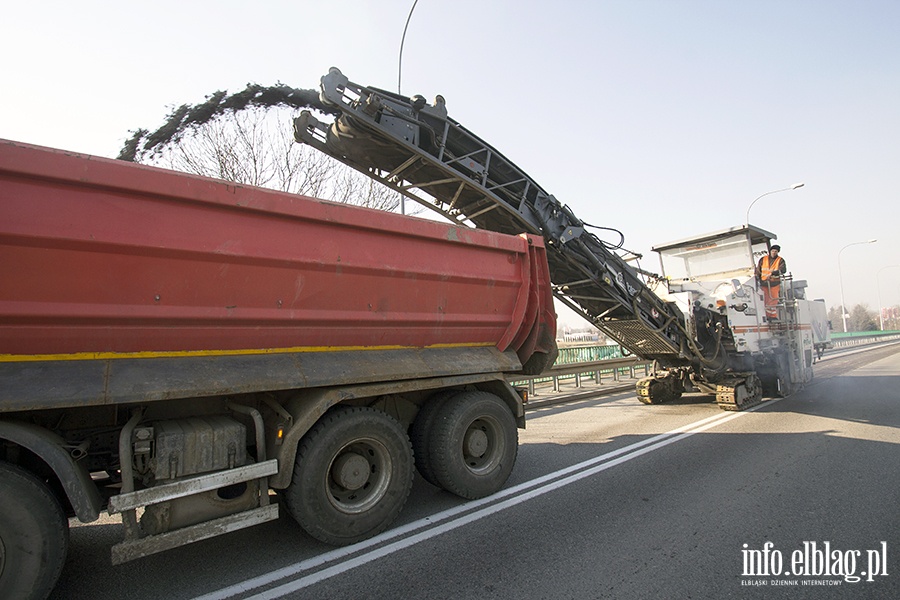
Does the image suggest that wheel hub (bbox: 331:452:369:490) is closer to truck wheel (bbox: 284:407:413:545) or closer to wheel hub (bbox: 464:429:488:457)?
truck wheel (bbox: 284:407:413:545)

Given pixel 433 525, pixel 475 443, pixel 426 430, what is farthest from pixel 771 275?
pixel 433 525

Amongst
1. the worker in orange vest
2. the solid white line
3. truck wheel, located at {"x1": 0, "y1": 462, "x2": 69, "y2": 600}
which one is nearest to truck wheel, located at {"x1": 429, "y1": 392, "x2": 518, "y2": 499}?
the solid white line

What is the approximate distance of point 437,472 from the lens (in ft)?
14.0

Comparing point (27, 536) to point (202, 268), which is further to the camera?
point (202, 268)

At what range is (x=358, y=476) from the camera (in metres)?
3.70

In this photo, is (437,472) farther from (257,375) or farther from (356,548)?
(257,375)

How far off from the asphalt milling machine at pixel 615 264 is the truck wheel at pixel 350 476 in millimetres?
3138

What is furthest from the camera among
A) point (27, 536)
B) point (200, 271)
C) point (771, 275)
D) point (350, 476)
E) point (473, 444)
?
point (771, 275)

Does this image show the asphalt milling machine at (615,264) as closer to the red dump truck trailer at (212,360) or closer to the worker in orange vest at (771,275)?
the worker in orange vest at (771,275)

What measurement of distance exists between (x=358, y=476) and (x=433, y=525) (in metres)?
0.78

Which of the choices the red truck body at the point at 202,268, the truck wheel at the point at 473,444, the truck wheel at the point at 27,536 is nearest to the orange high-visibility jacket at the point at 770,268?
the truck wheel at the point at 473,444

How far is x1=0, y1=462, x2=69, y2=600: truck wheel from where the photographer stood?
244 cm

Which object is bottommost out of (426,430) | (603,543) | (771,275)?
(603,543)

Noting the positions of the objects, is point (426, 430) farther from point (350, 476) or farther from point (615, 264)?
point (615, 264)
